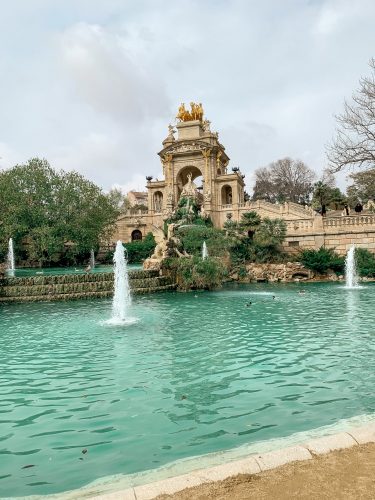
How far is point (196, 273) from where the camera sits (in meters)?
21.6

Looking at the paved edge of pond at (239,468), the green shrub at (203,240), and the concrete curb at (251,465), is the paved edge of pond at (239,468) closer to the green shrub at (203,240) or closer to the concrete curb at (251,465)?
the concrete curb at (251,465)

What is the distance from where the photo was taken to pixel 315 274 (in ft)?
90.9

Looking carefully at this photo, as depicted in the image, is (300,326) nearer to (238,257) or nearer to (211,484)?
(211,484)

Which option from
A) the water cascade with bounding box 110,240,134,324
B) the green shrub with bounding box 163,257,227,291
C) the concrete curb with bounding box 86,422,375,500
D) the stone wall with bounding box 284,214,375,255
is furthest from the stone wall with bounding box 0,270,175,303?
the concrete curb with bounding box 86,422,375,500

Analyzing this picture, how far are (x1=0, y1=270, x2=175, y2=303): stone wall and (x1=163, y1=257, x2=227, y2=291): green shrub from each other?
1.95m

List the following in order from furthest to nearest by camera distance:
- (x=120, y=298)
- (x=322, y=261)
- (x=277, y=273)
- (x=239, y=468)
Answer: (x=277, y=273) → (x=322, y=261) → (x=120, y=298) → (x=239, y=468)

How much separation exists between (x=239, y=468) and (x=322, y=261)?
25.3 m

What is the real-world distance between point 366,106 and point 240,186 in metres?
32.5

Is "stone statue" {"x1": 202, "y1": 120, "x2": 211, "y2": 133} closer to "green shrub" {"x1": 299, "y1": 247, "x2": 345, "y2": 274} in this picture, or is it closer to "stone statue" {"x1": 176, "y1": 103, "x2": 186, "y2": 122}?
"stone statue" {"x1": 176, "y1": 103, "x2": 186, "y2": 122}

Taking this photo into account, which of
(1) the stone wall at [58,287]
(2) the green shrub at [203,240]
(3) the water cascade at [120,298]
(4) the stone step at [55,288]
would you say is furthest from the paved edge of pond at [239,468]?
(2) the green shrub at [203,240]

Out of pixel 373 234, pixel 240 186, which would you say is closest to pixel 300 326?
pixel 373 234

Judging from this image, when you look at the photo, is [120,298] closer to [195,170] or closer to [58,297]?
[58,297]

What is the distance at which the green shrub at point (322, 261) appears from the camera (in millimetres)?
27547

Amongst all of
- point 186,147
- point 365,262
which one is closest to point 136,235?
point 186,147
